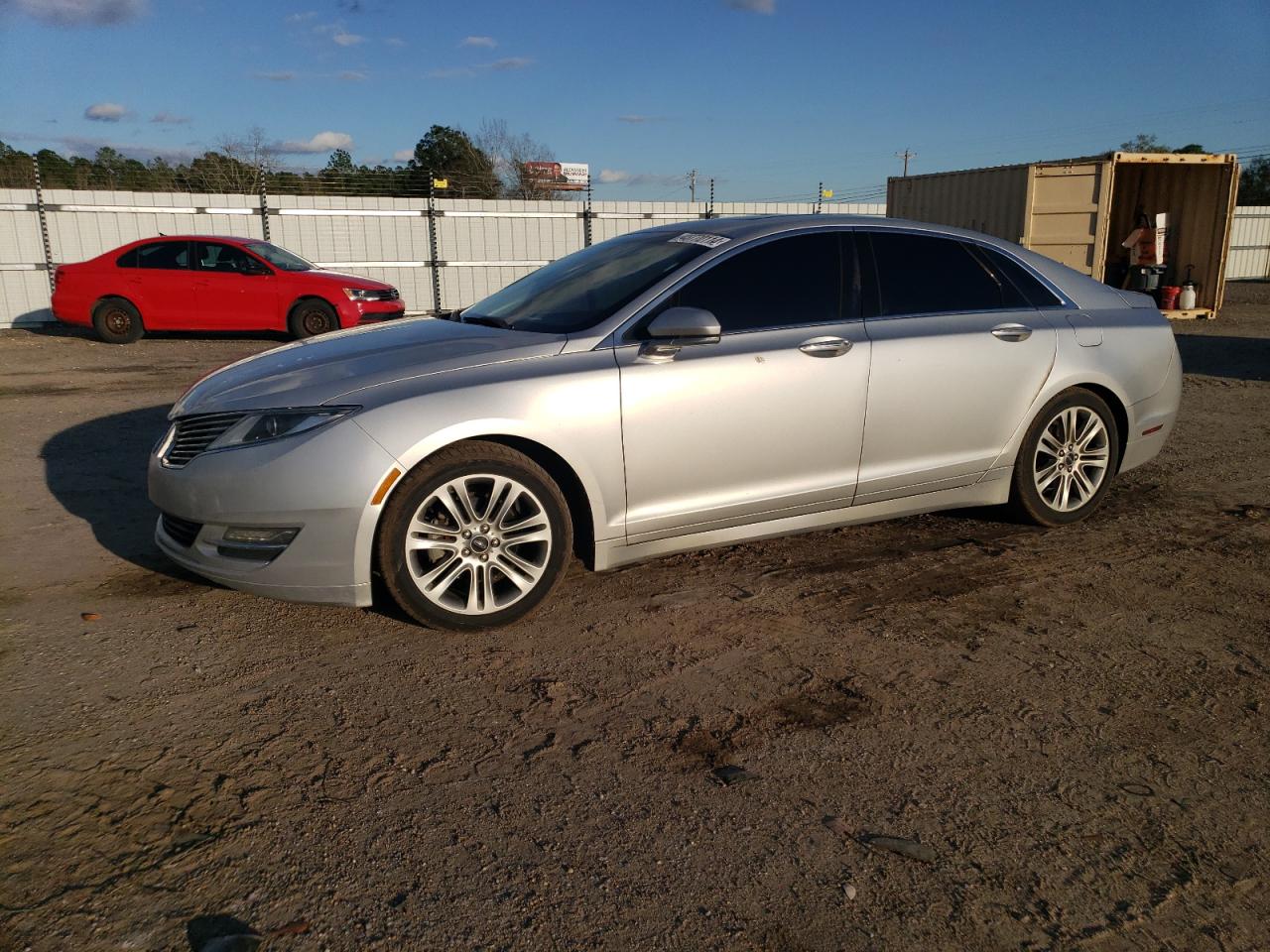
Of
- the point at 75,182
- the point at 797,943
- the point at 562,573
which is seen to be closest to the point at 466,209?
the point at 75,182

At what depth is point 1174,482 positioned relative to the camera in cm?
616

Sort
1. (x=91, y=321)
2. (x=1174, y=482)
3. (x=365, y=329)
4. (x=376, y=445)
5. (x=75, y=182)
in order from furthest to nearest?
(x=75, y=182)
(x=91, y=321)
(x=1174, y=482)
(x=365, y=329)
(x=376, y=445)

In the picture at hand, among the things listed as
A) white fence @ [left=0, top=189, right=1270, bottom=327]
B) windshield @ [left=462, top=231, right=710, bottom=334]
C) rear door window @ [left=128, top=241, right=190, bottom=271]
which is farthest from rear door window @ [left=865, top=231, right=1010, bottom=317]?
rear door window @ [left=128, top=241, right=190, bottom=271]

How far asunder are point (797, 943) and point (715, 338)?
2529 millimetres

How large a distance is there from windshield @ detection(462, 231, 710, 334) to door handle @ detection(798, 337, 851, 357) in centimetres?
64

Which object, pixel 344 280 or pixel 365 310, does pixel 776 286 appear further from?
pixel 344 280

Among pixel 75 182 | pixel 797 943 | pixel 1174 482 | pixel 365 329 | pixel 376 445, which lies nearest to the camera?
pixel 797 943

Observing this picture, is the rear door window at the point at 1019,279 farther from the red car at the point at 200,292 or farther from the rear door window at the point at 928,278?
the red car at the point at 200,292

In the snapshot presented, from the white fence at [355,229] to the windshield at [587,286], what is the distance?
1220 centimetres

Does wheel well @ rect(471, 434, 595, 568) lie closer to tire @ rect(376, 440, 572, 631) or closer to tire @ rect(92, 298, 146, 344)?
tire @ rect(376, 440, 572, 631)

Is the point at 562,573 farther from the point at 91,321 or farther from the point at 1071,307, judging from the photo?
the point at 91,321

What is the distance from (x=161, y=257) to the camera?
542 inches

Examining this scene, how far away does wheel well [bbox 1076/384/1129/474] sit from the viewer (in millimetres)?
5186

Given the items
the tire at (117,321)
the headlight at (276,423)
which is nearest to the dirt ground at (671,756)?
the headlight at (276,423)
